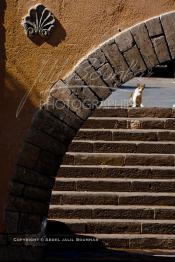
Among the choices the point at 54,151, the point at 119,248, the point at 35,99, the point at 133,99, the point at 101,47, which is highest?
the point at 133,99

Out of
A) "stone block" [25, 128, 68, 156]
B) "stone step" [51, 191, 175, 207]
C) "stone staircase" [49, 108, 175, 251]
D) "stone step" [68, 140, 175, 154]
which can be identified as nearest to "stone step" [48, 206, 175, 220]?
"stone staircase" [49, 108, 175, 251]

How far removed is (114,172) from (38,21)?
4987 millimetres

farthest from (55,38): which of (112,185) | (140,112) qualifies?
(140,112)

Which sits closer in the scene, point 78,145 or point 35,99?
point 35,99

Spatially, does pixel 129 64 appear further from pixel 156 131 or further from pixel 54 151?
pixel 156 131

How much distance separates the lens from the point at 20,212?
6.85 metres

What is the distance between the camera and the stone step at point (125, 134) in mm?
12391

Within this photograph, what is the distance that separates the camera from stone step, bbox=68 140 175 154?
12086 mm

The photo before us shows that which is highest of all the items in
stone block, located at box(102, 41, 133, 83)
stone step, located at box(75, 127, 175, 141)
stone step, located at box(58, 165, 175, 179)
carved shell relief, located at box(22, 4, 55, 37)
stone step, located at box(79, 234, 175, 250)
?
stone step, located at box(75, 127, 175, 141)

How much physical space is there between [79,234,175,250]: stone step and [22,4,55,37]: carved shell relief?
3797 mm

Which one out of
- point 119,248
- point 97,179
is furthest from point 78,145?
point 119,248

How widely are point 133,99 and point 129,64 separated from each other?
818cm

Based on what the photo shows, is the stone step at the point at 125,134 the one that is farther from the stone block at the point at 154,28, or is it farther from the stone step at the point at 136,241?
the stone block at the point at 154,28

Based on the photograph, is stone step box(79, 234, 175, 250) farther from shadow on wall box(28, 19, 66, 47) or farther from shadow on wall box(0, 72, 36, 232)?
shadow on wall box(28, 19, 66, 47)
